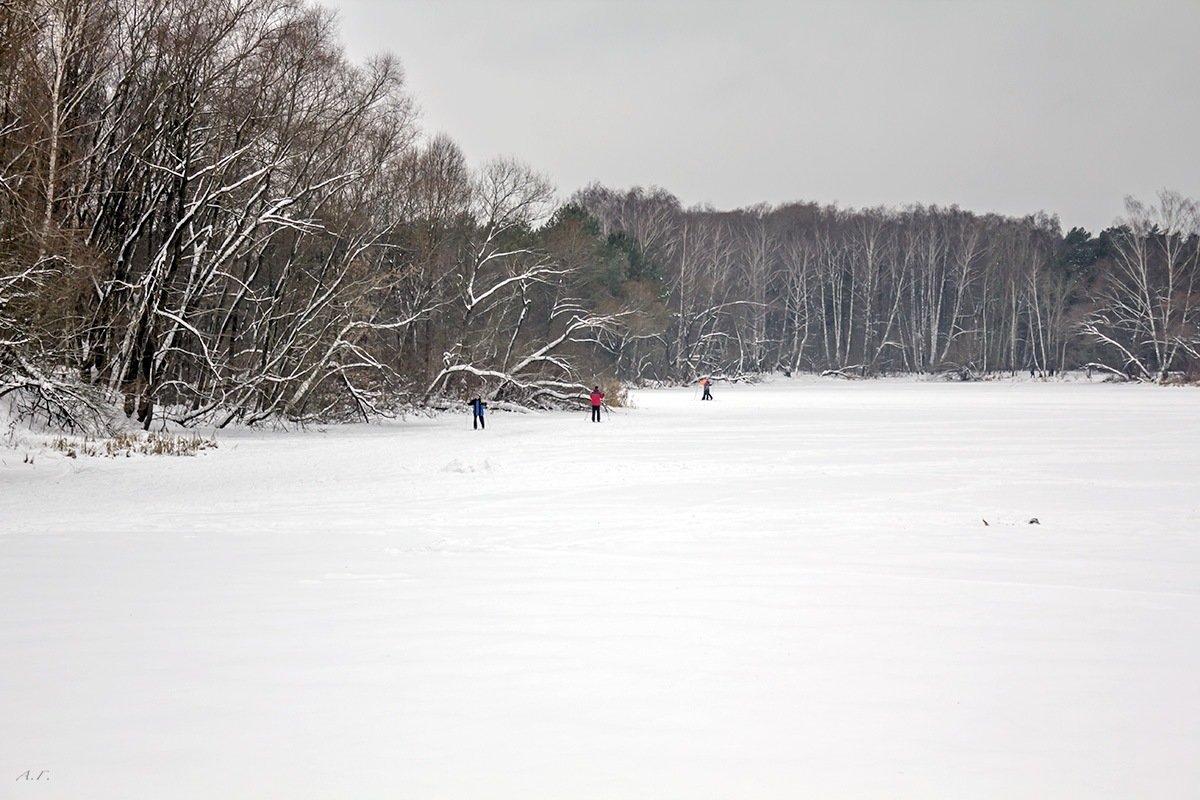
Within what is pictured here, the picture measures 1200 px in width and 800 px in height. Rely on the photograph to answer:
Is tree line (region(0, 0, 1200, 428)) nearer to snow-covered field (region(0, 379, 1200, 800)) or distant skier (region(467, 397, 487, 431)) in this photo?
distant skier (region(467, 397, 487, 431))

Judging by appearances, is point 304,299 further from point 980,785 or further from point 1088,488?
point 980,785

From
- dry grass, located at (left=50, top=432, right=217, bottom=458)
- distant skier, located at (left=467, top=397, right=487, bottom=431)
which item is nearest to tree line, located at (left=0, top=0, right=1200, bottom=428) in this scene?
dry grass, located at (left=50, top=432, right=217, bottom=458)

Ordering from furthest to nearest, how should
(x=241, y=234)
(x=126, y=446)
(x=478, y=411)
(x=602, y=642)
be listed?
(x=478, y=411)
(x=241, y=234)
(x=126, y=446)
(x=602, y=642)

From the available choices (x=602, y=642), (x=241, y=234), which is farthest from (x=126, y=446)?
(x=602, y=642)

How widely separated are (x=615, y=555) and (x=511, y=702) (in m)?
4.67

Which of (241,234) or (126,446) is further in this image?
(241,234)

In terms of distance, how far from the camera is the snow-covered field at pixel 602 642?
452 centimetres

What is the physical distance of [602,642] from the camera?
6.60m

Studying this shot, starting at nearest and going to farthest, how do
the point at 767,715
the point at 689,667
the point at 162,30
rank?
the point at 767,715 < the point at 689,667 < the point at 162,30

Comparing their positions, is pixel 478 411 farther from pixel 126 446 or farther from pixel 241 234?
pixel 126 446

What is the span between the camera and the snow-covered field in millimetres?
4523

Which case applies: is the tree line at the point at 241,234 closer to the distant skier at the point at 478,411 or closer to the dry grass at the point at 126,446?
the dry grass at the point at 126,446

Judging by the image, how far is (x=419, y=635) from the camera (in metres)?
6.75

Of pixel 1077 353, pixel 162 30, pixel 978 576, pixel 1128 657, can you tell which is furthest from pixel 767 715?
pixel 1077 353
